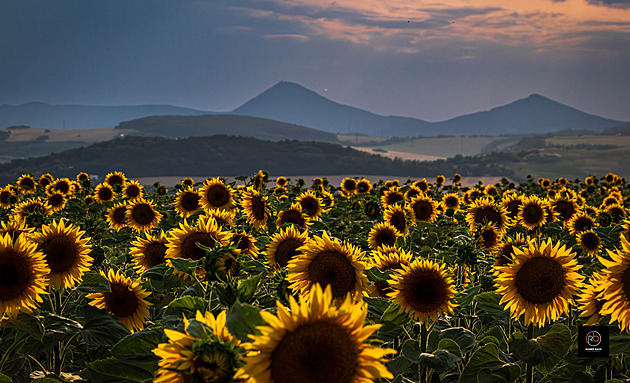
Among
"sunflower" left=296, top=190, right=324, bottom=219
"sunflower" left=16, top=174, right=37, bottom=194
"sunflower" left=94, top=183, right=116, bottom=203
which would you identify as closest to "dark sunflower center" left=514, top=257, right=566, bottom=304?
"sunflower" left=296, top=190, right=324, bottom=219

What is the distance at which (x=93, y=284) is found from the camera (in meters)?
3.80

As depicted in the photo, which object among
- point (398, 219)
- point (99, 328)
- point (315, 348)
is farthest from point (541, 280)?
point (398, 219)

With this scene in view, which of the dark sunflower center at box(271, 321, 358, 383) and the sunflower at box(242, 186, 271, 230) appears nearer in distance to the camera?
the dark sunflower center at box(271, 321, 358, 383)

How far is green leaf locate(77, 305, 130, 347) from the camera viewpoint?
128 inches

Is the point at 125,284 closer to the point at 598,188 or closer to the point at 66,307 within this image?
the point at 66,307

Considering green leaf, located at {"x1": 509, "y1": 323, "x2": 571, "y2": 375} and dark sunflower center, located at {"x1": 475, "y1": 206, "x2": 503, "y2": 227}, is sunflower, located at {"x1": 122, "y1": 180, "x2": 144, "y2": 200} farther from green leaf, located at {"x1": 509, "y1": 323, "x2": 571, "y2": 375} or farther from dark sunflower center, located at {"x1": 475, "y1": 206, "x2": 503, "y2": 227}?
green leaf, located at {"x1": 509, "y1": 323, "x2": 571, "y2": 375}

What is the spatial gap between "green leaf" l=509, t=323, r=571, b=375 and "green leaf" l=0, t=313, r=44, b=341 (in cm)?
289

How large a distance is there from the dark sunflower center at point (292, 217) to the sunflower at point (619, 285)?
4.37 meters

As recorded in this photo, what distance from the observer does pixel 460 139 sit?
190000 mm

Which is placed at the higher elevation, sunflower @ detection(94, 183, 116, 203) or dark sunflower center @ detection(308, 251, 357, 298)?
dark sunflower center @ detection(308, 251, 357, 298)

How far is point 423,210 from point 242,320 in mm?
8090

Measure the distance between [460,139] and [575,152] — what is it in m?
116

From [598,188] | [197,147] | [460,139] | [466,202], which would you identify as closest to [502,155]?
[197,147]

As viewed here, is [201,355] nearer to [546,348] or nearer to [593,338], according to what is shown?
[546,348]
